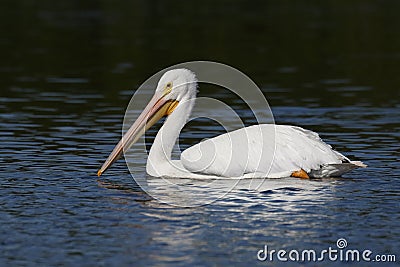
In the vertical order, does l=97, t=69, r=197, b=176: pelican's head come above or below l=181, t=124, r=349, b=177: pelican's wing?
above

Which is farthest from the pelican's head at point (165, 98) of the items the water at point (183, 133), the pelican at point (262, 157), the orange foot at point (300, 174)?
the orange foot at point (300, 174)

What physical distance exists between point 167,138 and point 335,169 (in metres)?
1.63

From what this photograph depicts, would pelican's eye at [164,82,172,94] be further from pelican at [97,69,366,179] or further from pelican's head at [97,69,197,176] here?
pelican at [97,69,366,179]

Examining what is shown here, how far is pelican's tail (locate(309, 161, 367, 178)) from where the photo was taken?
909 centimetres

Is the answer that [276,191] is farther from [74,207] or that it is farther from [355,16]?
[355,16]

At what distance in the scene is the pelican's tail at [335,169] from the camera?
909 centimetres

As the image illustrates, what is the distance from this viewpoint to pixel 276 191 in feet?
28.5

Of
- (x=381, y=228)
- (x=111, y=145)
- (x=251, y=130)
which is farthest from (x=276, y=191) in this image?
(x=111, y=145)

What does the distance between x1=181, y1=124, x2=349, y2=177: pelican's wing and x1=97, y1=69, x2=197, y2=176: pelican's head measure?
79 cm

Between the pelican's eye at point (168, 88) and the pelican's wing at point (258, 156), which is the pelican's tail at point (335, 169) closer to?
the pelican's wing at point (258, 156)

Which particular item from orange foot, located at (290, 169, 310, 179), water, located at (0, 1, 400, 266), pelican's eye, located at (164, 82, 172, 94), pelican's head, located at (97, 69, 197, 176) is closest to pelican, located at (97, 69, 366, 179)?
orange foot, located at (290, 169, 310, 179)

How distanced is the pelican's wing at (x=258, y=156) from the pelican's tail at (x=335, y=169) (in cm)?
4

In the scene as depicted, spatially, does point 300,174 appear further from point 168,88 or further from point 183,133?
point 183,133

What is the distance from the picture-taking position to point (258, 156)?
360 inches
